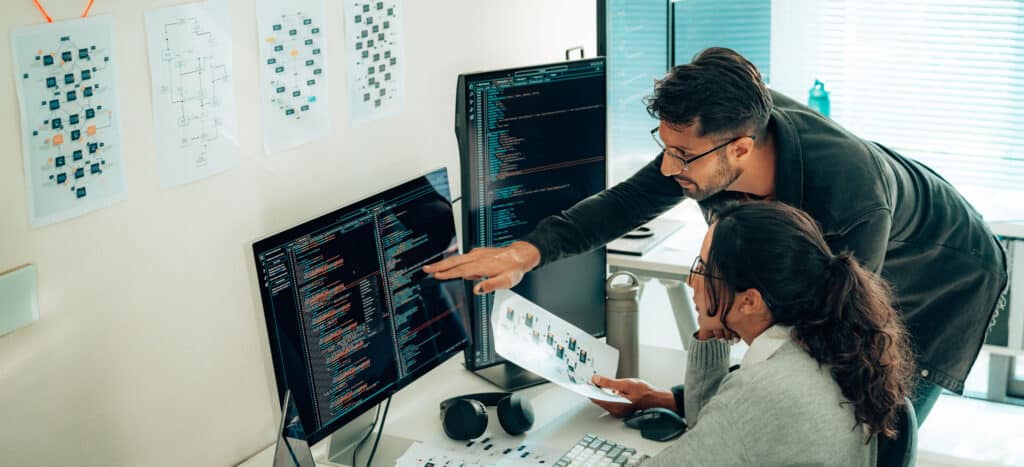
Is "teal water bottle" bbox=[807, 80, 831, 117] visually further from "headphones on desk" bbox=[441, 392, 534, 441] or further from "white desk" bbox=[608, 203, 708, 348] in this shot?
"headphones on desk" bbox=[441, 392, 534, 441]

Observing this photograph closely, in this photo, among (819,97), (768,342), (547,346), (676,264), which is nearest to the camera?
(768,342)

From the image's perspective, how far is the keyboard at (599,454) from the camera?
1.70 m

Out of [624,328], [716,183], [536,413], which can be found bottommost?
[536,413]

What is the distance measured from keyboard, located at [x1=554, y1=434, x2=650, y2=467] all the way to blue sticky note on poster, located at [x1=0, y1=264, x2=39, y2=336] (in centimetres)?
85

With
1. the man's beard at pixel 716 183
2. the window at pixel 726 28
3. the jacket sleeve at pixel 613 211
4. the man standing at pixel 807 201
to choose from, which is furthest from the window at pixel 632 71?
the man's beard at pixel 716 183

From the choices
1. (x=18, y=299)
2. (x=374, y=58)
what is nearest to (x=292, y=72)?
(x=374, y=58)

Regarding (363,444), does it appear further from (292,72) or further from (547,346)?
(292,72)

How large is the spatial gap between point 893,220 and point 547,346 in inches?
26.6

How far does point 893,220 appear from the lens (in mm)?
1839

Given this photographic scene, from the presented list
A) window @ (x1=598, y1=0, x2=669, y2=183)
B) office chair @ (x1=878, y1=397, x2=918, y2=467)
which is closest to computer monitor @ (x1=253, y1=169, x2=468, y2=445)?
office chair @ (x1=878, y1=397, x2=918, y2=467)

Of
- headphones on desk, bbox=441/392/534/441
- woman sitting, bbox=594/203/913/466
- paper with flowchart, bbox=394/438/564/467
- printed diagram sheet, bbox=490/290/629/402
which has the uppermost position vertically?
woman sitting, bbox=594/203/913/466

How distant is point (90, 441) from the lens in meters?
1.50

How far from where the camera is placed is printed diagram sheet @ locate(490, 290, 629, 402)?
Answer: 5.94 feet

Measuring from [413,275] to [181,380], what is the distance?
431 mm
